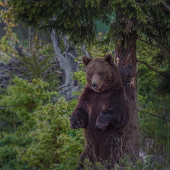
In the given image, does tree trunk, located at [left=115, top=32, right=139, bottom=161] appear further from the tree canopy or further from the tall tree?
the tree canopy

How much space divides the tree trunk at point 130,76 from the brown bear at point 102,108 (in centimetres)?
24

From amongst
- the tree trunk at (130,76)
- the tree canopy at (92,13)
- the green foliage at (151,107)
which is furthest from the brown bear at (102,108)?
the green foliage at (151,107)

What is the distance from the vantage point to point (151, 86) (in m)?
8.30

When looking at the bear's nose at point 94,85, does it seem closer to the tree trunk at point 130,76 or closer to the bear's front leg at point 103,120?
the bear's front leg at point 103,120

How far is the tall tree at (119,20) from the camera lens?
13.6ft

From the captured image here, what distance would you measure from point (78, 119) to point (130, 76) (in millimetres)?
1015

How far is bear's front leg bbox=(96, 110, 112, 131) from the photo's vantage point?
169 inches

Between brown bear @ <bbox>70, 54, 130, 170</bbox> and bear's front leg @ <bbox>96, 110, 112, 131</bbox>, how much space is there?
3 cm

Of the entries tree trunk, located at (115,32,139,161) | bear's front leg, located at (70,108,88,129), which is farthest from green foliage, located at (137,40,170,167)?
bear's front leg, located at (70,108,88,129)

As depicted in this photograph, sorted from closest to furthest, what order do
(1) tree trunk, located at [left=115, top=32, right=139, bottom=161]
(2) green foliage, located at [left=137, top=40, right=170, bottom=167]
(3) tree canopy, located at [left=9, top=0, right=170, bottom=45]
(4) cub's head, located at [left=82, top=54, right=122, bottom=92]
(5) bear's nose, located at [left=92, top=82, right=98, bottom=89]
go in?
(3) tree canopy, located at [left=9, top=0, right=170, bottom=45], (5) bear's nose, located at [left=92, top=82, right=98, bottom=89], (4) cub's head, located at [left=82, top=54, right=122, bottom=92], (1) tree trunk, located at [left=115, top=32, right=139, bottom=161], (2) green foliage, located at [left=137, top=40, right=170, bottom=167]

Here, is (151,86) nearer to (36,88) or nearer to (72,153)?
(36,88)

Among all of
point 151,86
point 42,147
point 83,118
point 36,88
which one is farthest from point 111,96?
point 151,86

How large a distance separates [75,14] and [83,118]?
1450 mm

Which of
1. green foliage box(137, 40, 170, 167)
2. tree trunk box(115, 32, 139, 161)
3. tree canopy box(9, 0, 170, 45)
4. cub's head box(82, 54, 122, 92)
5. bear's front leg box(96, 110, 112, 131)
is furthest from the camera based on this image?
green foliage box(137, 40, 170, 167)
